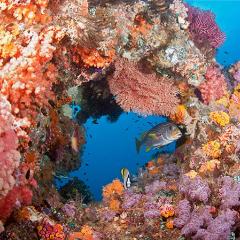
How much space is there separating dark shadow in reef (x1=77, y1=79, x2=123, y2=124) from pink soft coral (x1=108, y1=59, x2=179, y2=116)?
→ 1.82 m

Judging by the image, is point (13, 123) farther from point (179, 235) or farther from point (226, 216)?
point (226, 216)

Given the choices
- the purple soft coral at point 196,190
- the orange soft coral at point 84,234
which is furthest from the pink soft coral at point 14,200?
the purple soft coral at point 196,190

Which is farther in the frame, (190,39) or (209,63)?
(209,63)

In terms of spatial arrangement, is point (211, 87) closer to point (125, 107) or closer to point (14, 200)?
point (125, 107)

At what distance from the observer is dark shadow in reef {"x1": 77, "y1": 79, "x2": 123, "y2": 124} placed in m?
8.00

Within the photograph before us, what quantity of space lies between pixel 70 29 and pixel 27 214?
7.81ft

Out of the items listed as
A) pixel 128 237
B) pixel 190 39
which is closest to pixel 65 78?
pixel 128 237

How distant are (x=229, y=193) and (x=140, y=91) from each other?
241 cm

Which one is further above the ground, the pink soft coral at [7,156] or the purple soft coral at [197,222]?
the pink soft coral at [7,156]

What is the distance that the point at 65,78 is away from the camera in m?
5.03

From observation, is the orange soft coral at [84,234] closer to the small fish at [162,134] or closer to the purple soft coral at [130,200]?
the purple soft coral at [130,200]

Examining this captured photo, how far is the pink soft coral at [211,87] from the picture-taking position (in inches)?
267

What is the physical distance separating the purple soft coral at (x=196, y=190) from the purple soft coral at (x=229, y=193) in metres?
0.21

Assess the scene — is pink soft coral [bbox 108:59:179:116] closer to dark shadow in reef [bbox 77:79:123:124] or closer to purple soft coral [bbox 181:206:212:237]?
dark shadow in reef [bbox 77:79:123:124]
